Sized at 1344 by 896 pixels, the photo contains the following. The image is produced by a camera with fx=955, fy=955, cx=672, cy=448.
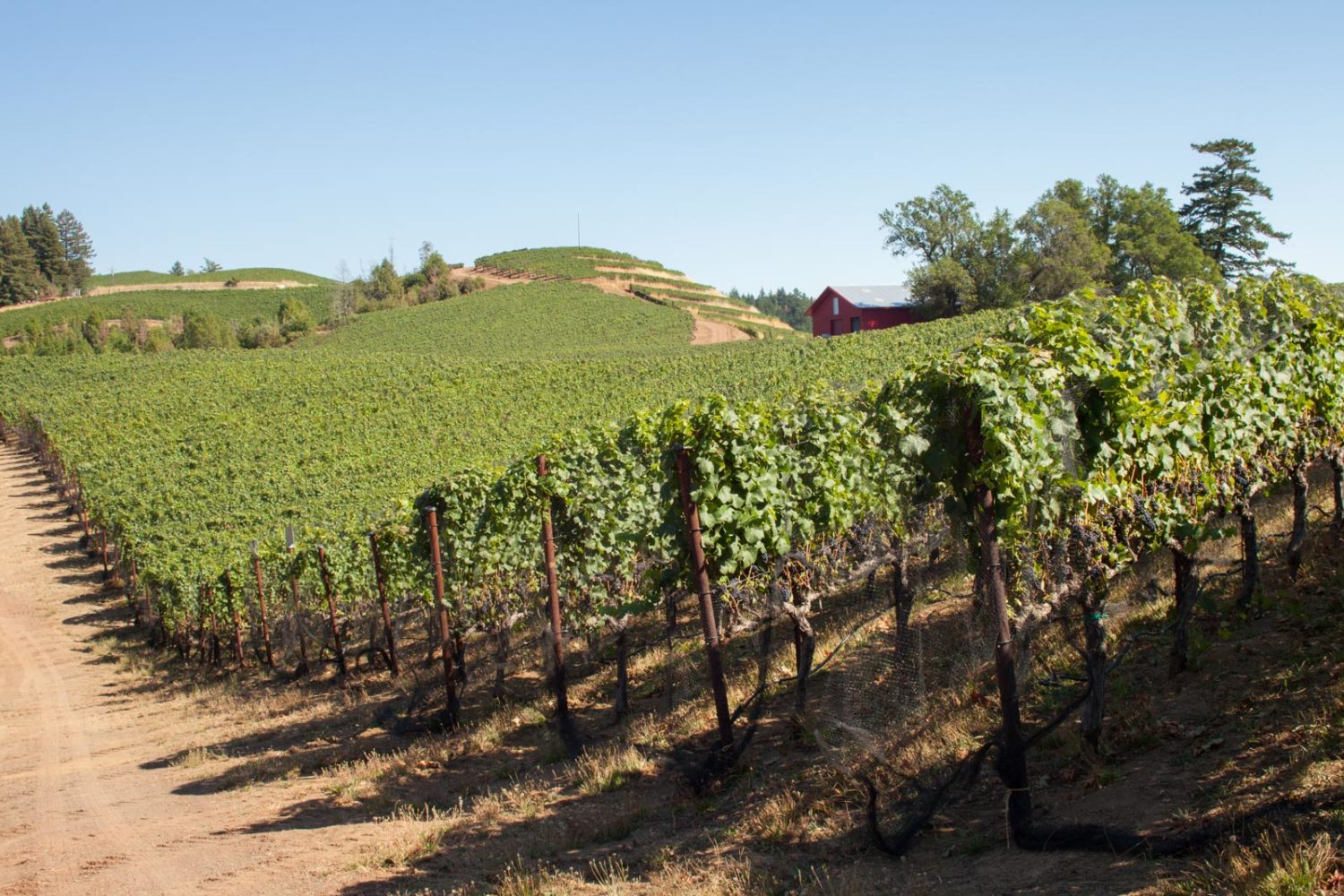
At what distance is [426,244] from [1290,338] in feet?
379

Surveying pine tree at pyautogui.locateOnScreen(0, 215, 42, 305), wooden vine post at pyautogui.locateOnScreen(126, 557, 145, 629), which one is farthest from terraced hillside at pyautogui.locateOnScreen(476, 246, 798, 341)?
wooden vine post at pyautogui.locateOnScreen(126, 557, 145, 629)

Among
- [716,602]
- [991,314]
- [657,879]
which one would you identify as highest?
[991,314]

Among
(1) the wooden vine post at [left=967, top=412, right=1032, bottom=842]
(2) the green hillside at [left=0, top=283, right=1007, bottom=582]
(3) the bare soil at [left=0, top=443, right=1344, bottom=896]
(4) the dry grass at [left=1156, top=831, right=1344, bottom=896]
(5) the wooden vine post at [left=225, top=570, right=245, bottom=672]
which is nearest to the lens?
(4) the dry grass at [left=1156, top=831, right=1344, bottom=896]

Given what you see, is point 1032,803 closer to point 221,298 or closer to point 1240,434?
point 1240,434

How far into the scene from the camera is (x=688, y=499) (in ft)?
26.6

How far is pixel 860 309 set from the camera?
6231 cm

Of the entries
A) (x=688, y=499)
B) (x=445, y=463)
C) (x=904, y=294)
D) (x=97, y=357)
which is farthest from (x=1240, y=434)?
(x=97, y=357)

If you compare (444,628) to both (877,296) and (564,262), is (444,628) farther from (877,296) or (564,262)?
(564,262)

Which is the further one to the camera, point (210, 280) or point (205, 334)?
point (210, 280)

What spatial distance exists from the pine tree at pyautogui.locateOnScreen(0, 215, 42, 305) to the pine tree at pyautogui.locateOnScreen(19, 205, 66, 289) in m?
5.35

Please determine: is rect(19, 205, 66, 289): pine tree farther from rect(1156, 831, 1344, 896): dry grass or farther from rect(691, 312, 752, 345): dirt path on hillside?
rect(1156, 831, 1344, 896): dry grass

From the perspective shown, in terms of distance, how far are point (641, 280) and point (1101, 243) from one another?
194 feet

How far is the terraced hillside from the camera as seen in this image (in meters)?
87.5

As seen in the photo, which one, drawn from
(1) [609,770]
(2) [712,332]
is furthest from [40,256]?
(1) [609,770]
